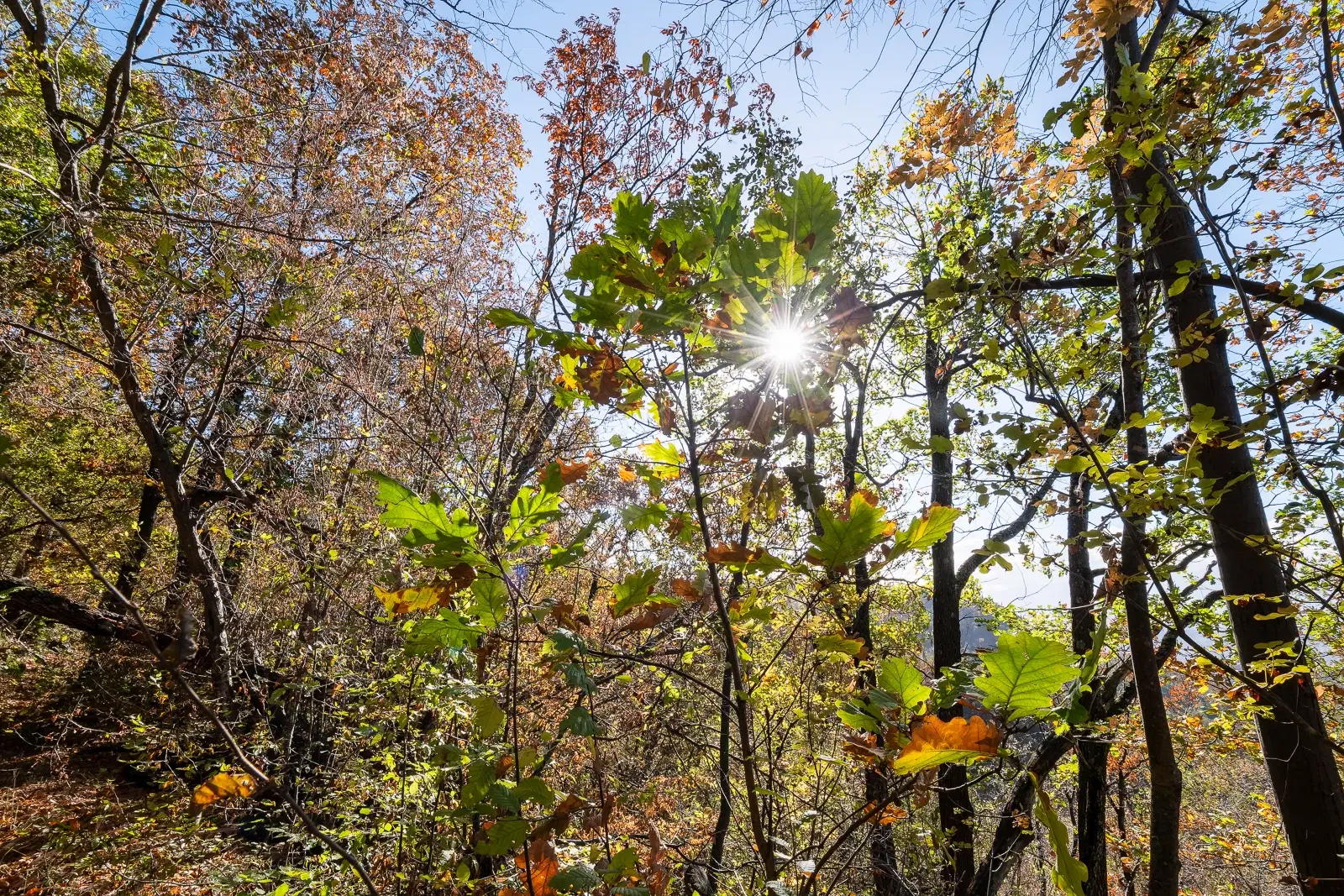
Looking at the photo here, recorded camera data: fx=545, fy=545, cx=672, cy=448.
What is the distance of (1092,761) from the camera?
485 cm

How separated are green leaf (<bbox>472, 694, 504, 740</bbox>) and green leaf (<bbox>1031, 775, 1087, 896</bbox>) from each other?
0.87m

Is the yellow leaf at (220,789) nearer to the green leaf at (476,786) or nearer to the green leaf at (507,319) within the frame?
the green leaf at (476,786)

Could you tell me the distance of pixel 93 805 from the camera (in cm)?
600

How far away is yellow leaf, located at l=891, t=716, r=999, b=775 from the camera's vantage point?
25.5 inches

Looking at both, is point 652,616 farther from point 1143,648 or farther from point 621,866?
point 1143,648

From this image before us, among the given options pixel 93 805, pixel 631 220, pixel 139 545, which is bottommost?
pixel 93 805

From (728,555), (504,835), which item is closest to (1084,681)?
(728,555)

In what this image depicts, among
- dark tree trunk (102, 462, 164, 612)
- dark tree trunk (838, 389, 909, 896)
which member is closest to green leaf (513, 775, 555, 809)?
dark tree trunk (838, 389, 909, 896)

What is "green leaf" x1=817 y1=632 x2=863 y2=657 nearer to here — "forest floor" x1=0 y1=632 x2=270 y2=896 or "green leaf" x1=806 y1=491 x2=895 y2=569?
"green leaf" x1=806 y1=491 x2=895 y2=569

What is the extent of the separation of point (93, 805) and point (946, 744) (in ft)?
30.4

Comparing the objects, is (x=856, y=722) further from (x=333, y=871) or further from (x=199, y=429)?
(x=199, y=429)

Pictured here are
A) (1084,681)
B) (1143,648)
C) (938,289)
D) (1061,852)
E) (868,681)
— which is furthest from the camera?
(868,681)

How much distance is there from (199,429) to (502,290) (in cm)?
261

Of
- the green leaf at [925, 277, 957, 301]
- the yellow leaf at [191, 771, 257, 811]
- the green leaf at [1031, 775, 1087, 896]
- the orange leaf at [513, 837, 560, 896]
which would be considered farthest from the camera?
the green leaf at [925, 277, 957, 301]
